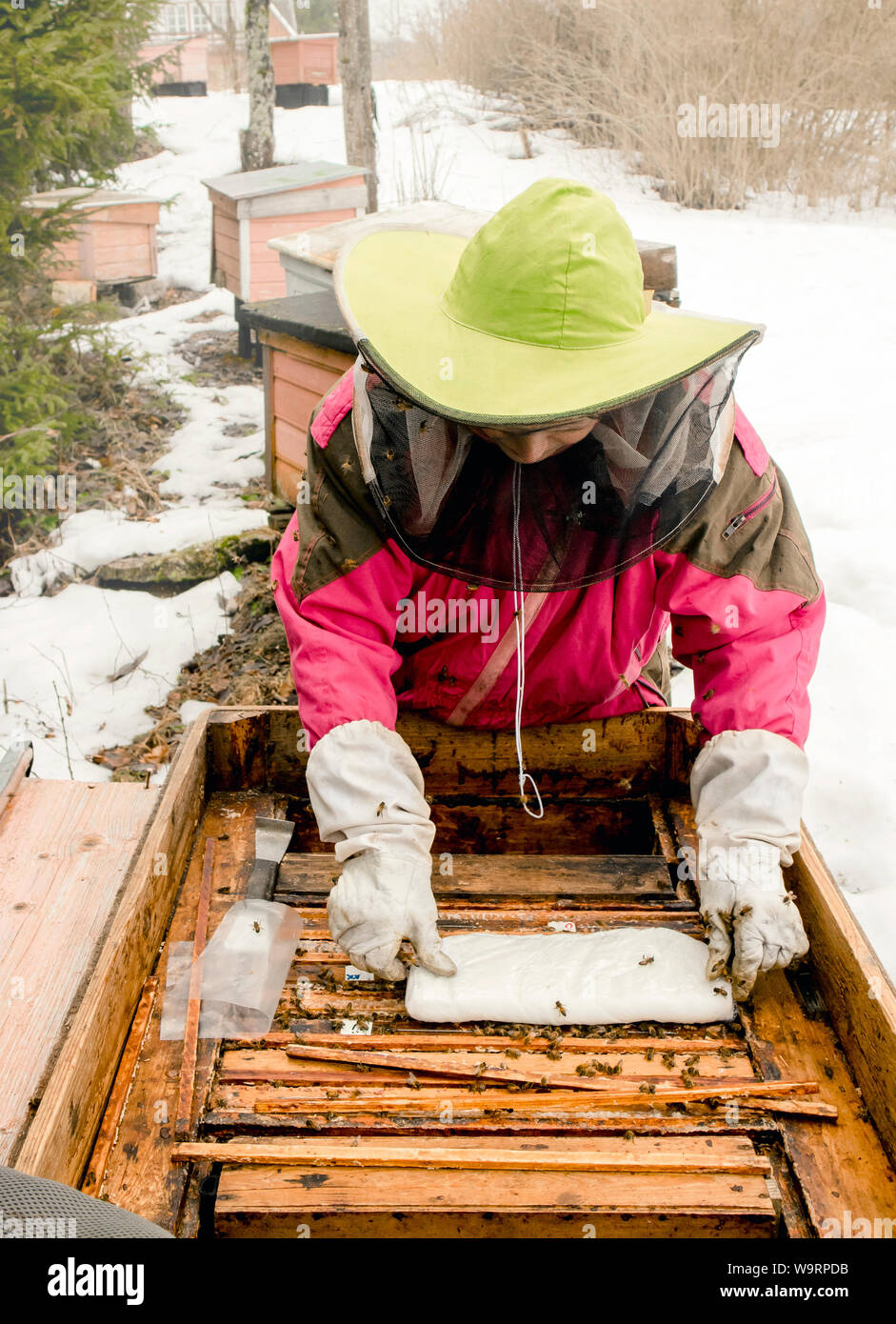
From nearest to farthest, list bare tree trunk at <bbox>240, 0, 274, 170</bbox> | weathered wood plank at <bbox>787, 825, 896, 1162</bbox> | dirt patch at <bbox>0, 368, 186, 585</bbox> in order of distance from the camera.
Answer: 1. weathered wood plank at <bbox>787, 825, 896, 1162</bbox>
2. dirt patch at <bbox>0, 368, 186, 585</bbox>
3. bare tree trunk at <bbox>240, 0, 274, 170</bbox>

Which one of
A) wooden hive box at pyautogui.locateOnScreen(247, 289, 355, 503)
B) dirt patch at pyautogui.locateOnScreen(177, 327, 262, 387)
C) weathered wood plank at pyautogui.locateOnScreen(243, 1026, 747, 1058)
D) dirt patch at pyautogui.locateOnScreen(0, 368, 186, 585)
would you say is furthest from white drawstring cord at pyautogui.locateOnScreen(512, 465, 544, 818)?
dirt patch at pyautogui.locateOnScreen(177, 327, 262, 387)

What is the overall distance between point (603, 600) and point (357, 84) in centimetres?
951

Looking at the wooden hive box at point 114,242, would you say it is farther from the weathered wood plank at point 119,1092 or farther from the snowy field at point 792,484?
the weathered wood plank at point 119,1092

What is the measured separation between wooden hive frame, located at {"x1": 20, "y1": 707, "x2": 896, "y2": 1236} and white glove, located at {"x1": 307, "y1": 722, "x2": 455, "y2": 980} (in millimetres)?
105

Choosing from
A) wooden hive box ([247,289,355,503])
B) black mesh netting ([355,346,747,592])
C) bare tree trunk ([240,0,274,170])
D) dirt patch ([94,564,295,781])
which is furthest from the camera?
bare tree trunk ([240,0,274,170])

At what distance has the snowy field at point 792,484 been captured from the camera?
12.0 ft

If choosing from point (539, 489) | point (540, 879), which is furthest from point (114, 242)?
point (540, 879)

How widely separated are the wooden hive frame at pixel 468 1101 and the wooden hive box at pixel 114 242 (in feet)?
29.5

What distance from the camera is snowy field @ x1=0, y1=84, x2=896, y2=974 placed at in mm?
3648

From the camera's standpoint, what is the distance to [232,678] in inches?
177

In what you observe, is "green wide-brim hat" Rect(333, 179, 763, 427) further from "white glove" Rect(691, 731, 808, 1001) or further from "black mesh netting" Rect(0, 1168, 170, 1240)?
"black mesh netting" Rect(0, 1168, 170, 1240)
